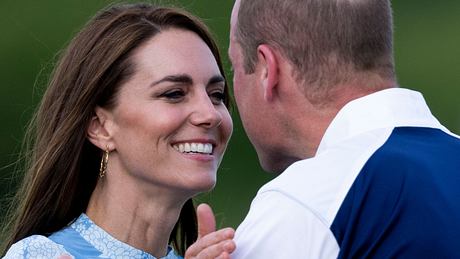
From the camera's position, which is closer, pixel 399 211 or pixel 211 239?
pixel 399 211

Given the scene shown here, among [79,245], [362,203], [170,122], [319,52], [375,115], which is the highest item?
[319,52]

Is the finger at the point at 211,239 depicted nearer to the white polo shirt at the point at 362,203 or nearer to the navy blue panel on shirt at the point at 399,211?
the white polo shirt at the point at 362,203

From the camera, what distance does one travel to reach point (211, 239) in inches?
89.0

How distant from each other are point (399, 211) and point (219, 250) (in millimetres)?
343

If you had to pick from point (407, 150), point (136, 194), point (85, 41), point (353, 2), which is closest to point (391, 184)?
point (407, 150)

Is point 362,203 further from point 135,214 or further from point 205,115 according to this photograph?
point 135,214

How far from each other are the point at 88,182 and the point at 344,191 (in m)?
1.22

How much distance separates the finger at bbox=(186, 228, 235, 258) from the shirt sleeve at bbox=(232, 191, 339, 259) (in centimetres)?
5

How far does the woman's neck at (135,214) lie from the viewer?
306 cm

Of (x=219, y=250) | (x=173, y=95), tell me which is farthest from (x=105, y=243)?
(x=219, y=250)

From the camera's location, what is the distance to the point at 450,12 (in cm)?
1229

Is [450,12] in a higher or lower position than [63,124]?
lower

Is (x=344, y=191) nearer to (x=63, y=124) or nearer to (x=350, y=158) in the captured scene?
(x=350, y=158)

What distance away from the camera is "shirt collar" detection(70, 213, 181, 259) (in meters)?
3.05
